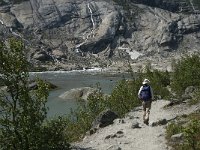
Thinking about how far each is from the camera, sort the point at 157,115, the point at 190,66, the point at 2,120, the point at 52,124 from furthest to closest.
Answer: the point at 190,66
the point at 157,115
the point at 52,124
the point at 2,120

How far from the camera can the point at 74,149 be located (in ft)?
85.0

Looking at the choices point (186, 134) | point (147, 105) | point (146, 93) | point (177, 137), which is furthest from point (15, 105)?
point (147, 105)

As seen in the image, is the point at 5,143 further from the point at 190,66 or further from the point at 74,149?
the point at 190,66

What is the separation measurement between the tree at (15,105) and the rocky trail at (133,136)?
468cm

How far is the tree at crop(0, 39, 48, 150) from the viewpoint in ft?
73.0

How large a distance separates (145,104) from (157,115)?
4603 mm

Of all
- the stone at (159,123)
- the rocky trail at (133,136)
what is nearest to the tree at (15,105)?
the rocky trail at (133,136)

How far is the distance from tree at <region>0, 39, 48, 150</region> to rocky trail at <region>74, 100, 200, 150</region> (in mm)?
4677

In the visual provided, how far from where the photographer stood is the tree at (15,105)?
2225 centimetres

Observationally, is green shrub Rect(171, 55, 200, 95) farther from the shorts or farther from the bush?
the bush

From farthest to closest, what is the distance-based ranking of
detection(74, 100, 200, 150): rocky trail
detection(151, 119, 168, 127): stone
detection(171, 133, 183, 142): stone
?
detection(151, 119, 168, 127): stone
detection(74, 100, 200, 150): rocky trail
detection(171, 133, 183, 142): stone

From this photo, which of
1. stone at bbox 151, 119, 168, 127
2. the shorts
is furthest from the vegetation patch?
the shorts

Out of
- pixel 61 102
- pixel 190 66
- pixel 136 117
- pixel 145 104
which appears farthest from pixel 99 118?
pixel 61 102

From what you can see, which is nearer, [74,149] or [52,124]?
[52,124]
